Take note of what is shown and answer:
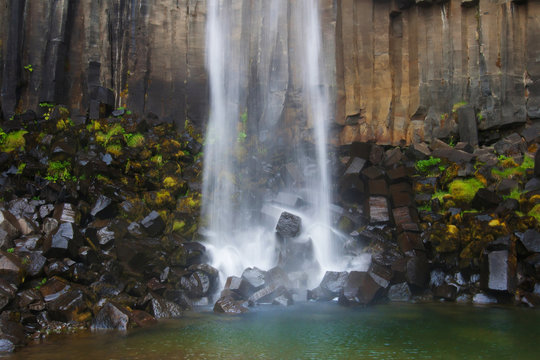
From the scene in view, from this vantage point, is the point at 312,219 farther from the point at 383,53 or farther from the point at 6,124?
the point at 6,124

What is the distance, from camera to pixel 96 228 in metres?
12.6

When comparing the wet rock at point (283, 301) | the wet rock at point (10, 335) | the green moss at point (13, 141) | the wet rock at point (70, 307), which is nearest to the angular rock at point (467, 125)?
the wet rock at point (283, 301)

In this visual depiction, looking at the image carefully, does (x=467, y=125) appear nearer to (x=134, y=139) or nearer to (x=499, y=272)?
(x=499, y=272)

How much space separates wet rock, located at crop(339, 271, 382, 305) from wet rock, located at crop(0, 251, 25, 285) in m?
7.17

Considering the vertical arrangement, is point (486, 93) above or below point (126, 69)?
below

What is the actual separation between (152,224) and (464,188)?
32.8ft

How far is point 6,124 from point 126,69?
18.0 feet

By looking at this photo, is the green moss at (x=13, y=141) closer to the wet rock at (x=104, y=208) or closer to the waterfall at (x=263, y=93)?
the wet rock at (x=104, y=208)

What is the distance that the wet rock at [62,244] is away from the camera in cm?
1074

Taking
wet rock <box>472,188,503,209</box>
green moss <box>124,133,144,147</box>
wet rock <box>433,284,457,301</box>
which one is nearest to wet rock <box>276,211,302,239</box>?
wet rock <box>433,284,457,301</box>

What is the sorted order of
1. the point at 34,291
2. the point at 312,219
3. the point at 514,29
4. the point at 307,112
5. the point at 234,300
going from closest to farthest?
the point at 34,291
the point at 234,300
the point at 312,219
the point at 514,29
the point at 307,112

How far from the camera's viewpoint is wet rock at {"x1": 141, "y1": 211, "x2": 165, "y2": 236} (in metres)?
13.1

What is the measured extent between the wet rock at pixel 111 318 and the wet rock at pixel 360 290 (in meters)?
5.03

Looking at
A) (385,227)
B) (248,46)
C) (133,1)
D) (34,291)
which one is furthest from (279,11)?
(34,291)
